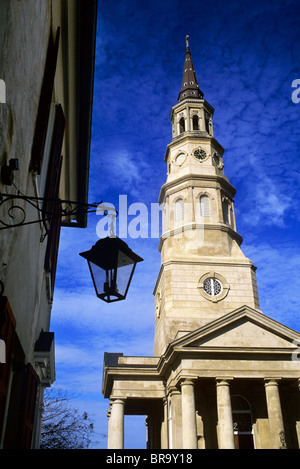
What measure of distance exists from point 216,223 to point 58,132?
2158cm

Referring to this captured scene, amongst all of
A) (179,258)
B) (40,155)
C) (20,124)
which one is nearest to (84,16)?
(40,155)

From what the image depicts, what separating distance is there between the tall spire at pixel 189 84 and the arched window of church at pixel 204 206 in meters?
10.8

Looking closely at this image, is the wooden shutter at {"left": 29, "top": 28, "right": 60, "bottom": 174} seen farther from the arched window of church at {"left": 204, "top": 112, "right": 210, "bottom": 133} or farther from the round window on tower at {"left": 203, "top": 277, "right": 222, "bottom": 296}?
the arched window of church at {"left": 204, "top": 112, "right": 210, "bottom": 133}

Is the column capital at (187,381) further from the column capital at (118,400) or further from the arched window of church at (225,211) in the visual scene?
the arched window of church at (225,211)

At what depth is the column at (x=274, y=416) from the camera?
18.3 metres

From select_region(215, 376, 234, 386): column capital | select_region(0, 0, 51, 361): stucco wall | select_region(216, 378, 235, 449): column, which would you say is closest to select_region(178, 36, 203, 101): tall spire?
select_region(215, 376, 234, 386): column capital

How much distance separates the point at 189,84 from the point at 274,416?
29.1m

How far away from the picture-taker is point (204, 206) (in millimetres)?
30000

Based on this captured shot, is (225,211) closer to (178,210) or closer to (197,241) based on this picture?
(178,210)

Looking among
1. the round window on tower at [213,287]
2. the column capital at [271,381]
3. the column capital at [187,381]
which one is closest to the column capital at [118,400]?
the column capital at [187,381]

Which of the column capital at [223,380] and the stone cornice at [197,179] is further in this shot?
the stone cornice at [197,179]

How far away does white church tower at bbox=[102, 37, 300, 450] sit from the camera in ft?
65.6

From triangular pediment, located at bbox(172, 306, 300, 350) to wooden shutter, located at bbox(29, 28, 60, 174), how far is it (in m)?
15.9

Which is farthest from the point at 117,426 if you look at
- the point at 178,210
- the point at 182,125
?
the point at 182,125
